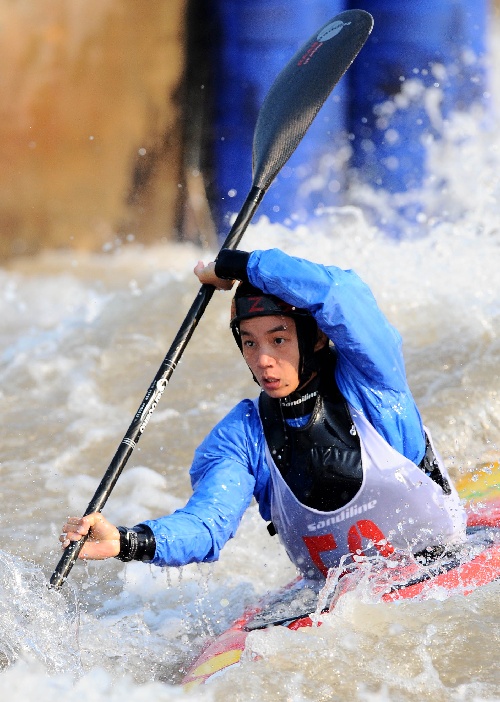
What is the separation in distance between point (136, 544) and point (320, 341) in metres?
0.76

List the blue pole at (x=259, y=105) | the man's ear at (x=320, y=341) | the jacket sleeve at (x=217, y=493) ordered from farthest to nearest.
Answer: the blue pole at (x=259, y=105), the man's ear at (x=320, y=341), the jacket sleeve at (x=217, y=493)

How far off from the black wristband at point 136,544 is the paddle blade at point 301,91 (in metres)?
1.43

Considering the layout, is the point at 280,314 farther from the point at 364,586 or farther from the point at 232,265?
the point at 364,586

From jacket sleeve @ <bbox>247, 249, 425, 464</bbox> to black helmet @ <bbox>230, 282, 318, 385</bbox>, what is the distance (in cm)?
5

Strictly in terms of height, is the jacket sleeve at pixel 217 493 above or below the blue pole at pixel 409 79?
below

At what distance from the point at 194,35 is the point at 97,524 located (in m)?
7.25

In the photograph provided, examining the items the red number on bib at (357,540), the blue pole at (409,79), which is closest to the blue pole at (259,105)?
the blue pole at (409,79)

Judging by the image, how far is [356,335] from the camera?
272 centimetres

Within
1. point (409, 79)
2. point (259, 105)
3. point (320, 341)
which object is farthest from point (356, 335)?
point (409, 79)

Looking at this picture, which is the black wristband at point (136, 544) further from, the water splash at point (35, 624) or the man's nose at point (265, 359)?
the man's nose at point (265, 359)

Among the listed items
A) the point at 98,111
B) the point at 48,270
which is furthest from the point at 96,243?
the point at 98,111

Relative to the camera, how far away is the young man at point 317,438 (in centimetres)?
272

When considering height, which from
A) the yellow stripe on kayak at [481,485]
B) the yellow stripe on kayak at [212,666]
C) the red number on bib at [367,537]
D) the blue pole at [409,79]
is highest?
the blue pole at [409,79]

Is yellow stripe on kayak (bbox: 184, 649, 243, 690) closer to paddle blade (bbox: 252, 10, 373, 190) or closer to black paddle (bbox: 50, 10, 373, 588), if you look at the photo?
black paddle (bbox: 50, 10, 373, 588)
